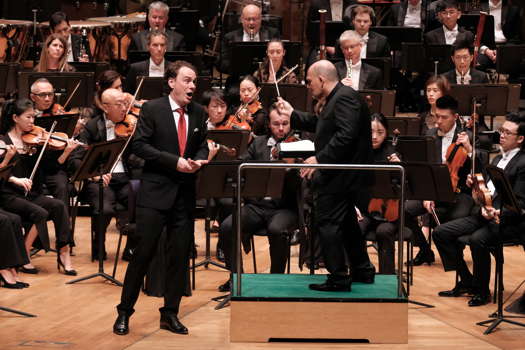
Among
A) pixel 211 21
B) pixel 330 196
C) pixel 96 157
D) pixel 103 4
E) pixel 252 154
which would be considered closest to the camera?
pixel 330 196

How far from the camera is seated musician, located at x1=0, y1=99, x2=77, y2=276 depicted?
7.01 m

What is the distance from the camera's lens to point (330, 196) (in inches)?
215

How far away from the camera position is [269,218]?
270 inches

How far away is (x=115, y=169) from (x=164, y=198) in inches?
85.3

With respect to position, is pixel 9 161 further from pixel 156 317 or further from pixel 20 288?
pixel 156 317

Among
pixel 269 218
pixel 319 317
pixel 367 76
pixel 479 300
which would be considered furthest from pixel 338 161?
pixel 367 76

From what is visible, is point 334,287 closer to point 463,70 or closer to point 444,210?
point 444,210

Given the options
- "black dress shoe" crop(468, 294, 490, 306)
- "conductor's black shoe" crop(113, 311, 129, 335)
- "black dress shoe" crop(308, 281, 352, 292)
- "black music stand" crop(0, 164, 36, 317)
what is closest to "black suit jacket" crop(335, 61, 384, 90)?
"black dress shoe" crop(468, 294, 490, 306)

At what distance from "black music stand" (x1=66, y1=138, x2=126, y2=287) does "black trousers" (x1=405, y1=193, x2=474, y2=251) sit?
2.16m

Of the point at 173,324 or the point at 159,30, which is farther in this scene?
the point at 159,30

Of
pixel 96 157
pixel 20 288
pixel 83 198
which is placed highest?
pixel 96 157

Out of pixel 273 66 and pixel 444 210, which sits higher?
pixel 273 66

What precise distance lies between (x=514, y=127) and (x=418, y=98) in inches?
152

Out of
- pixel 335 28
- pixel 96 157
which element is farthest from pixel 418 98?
pixel 96 157
